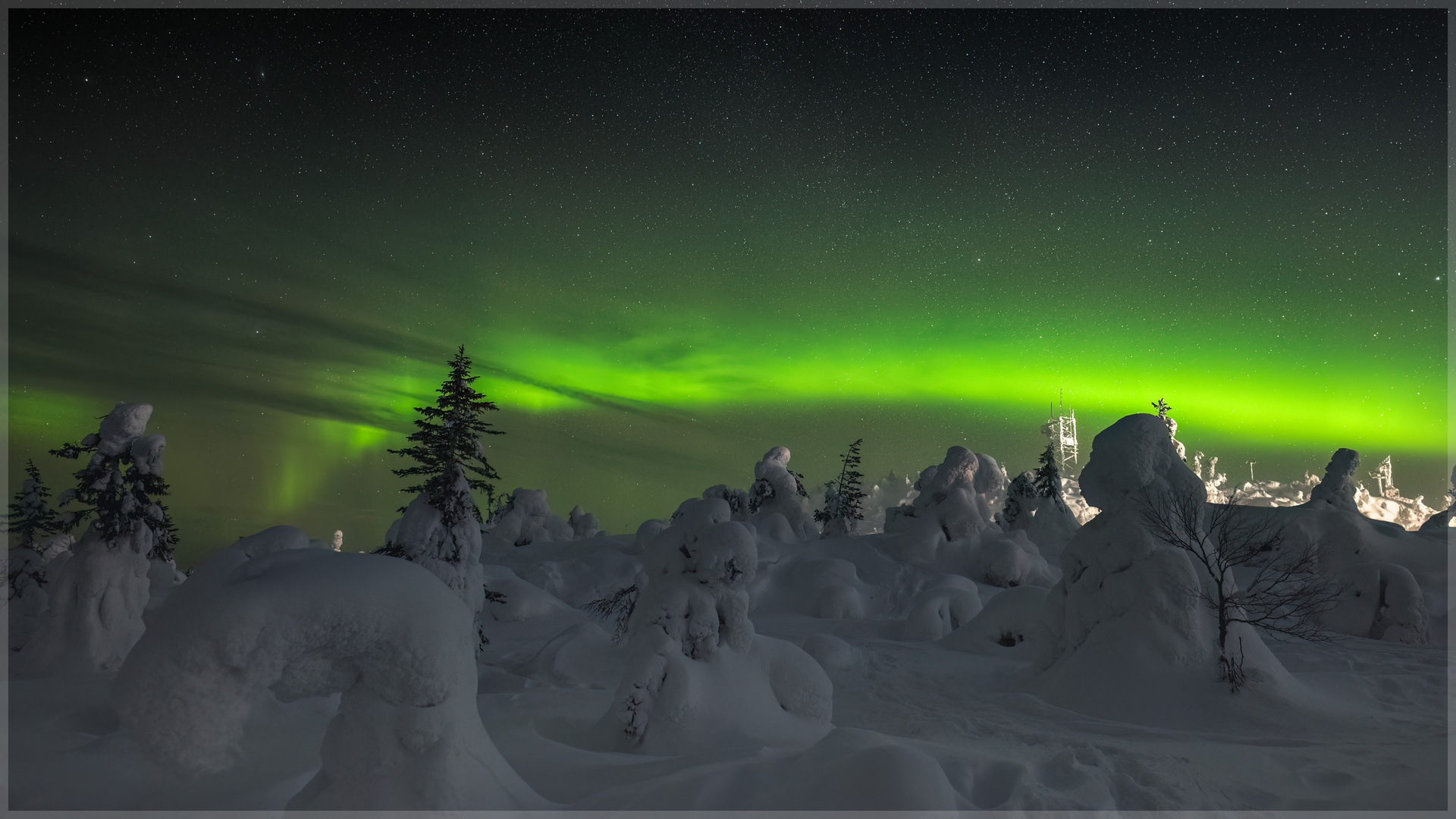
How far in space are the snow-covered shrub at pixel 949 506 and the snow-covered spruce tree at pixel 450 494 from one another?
24875mm

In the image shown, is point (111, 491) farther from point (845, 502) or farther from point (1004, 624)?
point (845, 502)

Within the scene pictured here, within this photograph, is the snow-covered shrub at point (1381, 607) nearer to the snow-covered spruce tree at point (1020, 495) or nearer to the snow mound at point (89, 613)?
the snow-covered spruce tree at point (1020, 495)

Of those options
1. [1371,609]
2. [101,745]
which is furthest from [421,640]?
[1371,609]

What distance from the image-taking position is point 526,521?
47.5 meters

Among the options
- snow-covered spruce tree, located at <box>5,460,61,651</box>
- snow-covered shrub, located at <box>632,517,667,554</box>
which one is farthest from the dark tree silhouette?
snow-covered shrub, located at <box>632,517,667,554</box>

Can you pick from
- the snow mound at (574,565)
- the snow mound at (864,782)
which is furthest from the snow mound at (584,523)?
the snow mound at (864,782)

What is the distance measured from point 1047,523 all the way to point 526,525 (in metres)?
33.0

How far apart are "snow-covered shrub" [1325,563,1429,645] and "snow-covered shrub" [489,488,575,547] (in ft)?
128

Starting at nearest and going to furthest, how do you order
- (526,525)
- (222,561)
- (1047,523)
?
(222,561), (1047,523), (526,525)

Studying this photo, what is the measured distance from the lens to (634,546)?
127 feet

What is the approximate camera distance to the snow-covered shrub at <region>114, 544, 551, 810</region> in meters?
4.47

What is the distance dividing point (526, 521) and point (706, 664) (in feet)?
130

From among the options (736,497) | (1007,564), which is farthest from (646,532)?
(1007,564)

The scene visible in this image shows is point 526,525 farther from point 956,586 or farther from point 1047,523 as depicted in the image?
point 1047,523
